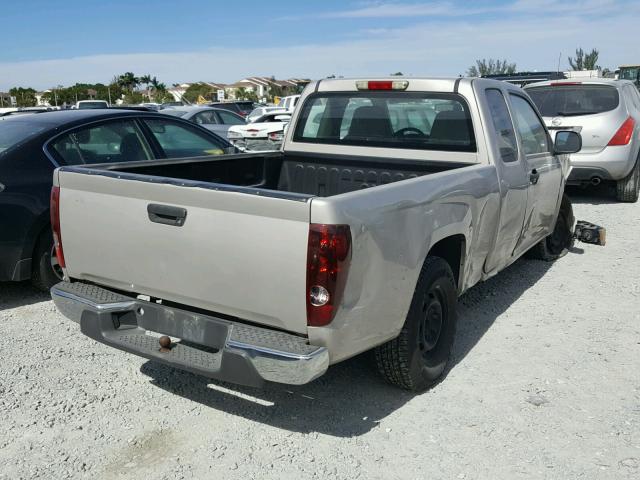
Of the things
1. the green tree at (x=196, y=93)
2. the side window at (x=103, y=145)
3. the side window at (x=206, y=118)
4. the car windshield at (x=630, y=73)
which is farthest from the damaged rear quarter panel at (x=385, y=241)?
the green tree at (x=196, y=93)

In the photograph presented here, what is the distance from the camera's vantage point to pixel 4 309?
5316 mm

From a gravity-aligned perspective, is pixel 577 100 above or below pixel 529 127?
above

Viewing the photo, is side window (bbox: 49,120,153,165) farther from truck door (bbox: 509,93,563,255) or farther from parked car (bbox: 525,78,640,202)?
parked car (bbox: 525,78,640,202)

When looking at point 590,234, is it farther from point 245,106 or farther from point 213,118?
point 245,106

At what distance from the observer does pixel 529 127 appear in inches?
215

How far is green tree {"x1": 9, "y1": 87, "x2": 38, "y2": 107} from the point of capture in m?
56.2

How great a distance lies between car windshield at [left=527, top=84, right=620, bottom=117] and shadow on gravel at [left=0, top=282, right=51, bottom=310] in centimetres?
751

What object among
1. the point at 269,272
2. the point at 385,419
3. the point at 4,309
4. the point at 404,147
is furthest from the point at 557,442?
the point at 4,309

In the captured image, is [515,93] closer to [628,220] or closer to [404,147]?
[404,147]

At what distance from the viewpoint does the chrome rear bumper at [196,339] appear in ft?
9.38

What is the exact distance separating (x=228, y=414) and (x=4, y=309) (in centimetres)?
271

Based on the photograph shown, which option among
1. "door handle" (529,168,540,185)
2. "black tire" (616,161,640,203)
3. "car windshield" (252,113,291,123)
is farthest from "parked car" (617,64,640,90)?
"door handle" (529,168,540,185)

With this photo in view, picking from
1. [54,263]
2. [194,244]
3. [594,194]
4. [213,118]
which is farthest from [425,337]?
[213,118]

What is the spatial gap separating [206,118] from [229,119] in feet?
3.49
